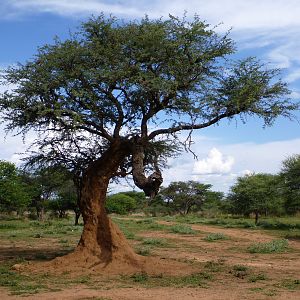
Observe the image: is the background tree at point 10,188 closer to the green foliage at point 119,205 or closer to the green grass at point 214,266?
the green foliage at point 119,205

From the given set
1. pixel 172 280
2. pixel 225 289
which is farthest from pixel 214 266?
pixel 225 289

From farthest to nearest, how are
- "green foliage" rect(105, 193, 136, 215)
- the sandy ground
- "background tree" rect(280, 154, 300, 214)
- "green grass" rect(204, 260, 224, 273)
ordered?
"green foliage" rect(105, 193, 136, 215)
"background tree" rect(280, 154, 300, 214)
"green grass" rect(204, 260, 224, 273)
the sandy ground

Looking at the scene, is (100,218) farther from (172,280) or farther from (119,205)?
(119,205)

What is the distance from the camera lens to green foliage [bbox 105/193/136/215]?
62625 millimetres

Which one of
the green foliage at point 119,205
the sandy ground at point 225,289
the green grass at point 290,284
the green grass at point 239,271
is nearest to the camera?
the sandy ground at point 225,289

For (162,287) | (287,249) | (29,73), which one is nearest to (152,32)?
(29,73)

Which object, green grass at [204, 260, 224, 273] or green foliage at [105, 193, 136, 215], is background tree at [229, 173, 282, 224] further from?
green grass at [204, 260, 224, 273]

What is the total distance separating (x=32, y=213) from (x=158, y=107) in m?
46.7

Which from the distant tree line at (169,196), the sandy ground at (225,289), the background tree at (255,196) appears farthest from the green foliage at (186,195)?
the sandy ground at (225,289)

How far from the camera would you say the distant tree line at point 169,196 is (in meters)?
32.6

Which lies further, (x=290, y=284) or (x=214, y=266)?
(x=214, y=266)

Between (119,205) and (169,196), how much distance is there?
23.4 feet

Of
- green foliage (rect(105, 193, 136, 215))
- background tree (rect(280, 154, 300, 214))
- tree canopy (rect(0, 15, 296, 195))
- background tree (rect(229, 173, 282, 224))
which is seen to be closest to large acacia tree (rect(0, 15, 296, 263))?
tree canopy (rect(0, 15, 296, 195))

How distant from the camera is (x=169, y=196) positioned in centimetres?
6575
